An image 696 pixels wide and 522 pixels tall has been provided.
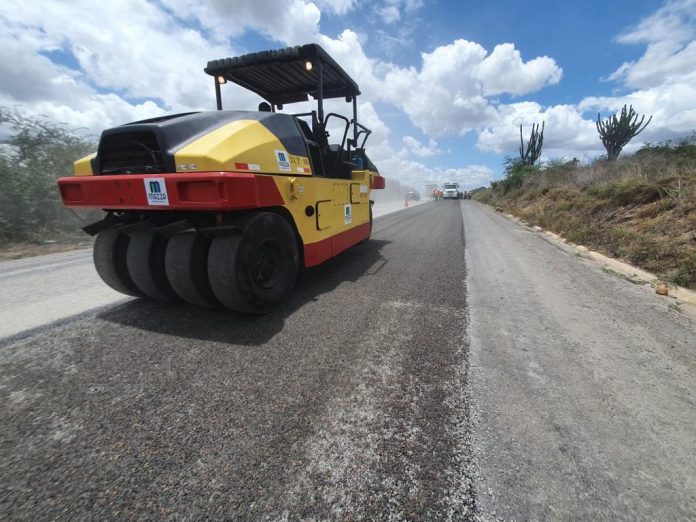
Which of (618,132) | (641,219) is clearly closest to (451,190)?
(618,132)

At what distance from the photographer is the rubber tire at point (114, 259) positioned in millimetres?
3012

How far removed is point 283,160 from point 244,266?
113cm

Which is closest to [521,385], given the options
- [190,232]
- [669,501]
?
[669,501]

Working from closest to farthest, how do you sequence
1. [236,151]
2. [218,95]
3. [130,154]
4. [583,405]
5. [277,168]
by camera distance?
[583,405] < [236,151] < [130,154] < [277,168] < [218,95]

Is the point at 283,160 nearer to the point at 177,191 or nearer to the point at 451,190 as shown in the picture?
the point at 177,191

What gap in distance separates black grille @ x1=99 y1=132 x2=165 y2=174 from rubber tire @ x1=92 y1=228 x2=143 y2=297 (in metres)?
0.65

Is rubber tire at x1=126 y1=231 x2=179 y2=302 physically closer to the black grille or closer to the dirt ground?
the black grille

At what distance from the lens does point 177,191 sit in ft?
7.57

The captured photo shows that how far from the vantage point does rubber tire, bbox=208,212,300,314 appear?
2.51m

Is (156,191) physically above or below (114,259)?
above

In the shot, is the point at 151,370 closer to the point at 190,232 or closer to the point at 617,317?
the point at 190,232

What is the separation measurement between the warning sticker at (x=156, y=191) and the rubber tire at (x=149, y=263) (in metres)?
0.52

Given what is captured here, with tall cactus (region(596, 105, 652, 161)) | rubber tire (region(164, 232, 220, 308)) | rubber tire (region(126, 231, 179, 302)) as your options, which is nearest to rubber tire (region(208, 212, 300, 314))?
rubber tire (region(164, 232, 220, 308))

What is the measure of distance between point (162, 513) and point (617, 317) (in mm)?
3840
